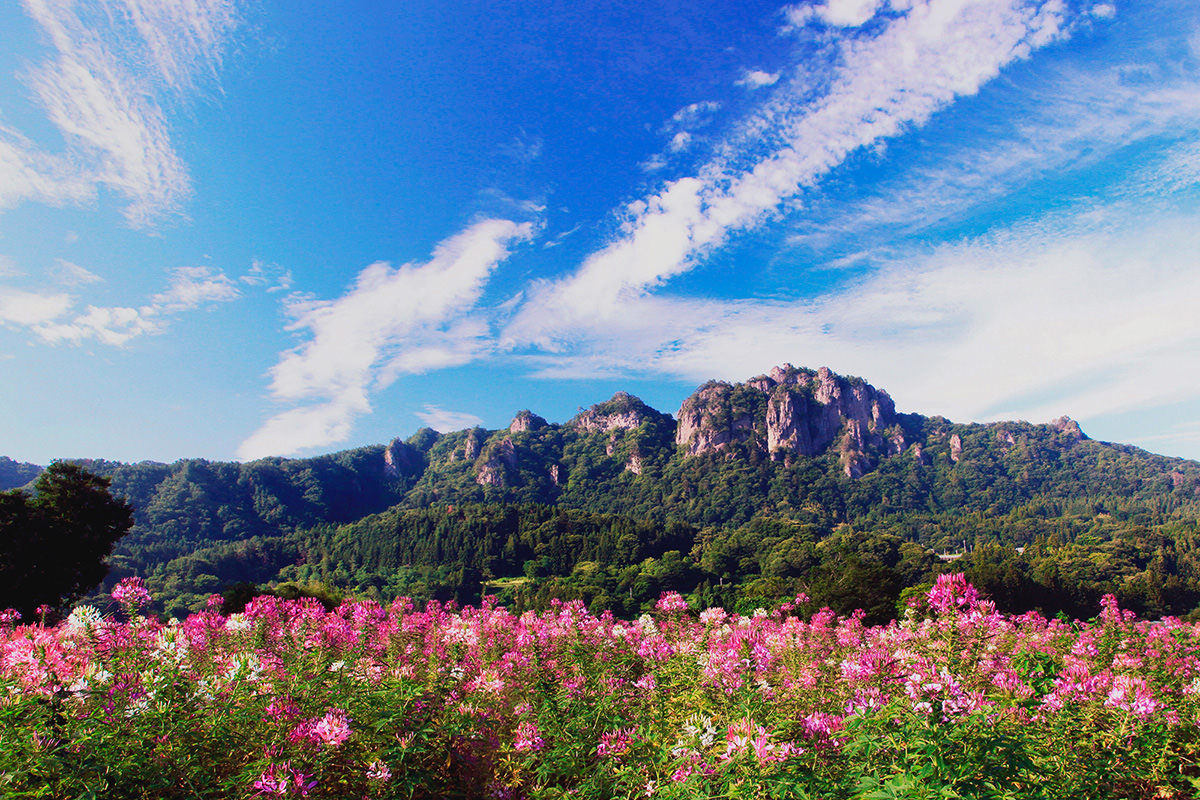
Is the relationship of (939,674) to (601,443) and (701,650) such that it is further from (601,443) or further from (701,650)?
(601,443)

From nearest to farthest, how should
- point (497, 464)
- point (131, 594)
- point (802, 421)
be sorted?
point (131, 594)
point (497, 464)
point (802, 421)

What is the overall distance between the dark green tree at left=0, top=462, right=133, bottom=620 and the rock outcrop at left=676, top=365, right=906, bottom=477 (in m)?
161

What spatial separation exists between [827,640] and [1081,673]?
236 cm

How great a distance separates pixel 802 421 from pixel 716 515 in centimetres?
5388

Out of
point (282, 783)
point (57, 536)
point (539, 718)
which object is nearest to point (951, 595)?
point (539, 718)

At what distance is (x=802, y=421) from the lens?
574 ft

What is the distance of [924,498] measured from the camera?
15250 cm

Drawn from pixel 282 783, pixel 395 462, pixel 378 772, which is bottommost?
pixel 378 772

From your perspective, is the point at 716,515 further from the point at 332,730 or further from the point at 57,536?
the point at 332,730

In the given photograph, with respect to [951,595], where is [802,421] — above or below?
above

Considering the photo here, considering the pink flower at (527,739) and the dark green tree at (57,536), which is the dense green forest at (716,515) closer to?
the dark green tree at (57,536)

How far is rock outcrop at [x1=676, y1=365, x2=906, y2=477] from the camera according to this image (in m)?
170

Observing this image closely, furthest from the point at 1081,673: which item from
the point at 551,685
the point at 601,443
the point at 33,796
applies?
the point at 601,443

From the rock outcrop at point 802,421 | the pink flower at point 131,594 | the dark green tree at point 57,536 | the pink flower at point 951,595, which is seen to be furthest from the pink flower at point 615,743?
the rock outcrop at point 802,421
